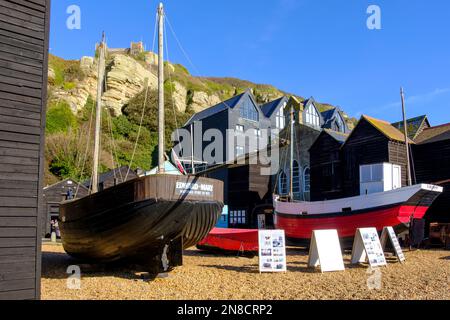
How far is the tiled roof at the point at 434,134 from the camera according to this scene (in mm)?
21587

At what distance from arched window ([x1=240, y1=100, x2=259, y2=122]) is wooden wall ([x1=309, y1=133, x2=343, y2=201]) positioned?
44.6ft

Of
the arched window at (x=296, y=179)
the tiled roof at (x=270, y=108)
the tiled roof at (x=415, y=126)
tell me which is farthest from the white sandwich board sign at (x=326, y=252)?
the tiled roof at (x=270, y=108)

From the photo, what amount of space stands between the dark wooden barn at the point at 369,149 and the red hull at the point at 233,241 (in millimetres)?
10481

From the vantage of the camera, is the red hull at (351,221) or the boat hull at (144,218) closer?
the boat hull at (144,218)

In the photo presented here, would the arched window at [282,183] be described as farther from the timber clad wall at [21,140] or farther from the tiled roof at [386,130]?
the timber clad wall at [21,140]

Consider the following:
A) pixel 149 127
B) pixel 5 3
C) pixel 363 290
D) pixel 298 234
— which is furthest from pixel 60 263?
pixel 149 127

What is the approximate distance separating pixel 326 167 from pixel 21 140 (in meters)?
20.9

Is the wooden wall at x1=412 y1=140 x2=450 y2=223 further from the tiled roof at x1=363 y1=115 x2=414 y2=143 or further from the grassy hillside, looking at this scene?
the grassy hillside

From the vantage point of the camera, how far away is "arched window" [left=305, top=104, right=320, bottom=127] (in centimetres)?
4050

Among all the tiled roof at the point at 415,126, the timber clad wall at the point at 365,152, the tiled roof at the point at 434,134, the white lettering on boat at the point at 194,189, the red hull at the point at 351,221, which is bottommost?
the red hull at the point at 351,221

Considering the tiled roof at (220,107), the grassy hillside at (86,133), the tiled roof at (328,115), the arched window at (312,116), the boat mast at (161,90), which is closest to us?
the boat mast at (161,90)

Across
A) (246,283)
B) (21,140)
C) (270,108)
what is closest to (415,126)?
(246,283)

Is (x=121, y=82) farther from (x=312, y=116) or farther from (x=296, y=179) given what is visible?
(x=296, y=179)

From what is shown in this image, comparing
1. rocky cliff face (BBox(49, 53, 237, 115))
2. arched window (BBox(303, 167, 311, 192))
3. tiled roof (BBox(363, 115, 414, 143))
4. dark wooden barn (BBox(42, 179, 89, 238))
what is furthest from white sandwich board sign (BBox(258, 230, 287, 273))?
rocky cliff face (BBox(49, 53, 237, 115))
